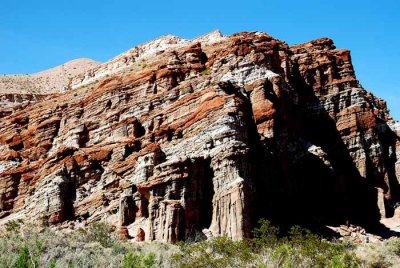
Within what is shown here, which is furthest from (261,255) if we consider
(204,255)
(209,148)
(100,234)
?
(209,148)

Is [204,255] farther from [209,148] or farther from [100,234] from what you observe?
[209,148]

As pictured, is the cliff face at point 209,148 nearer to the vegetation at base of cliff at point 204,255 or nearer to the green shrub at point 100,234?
the green shrub at point 100,234

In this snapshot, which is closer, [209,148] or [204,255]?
[204,255]

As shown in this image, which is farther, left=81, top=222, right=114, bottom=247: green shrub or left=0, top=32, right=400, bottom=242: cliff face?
left=0, top=32, right=400, bottom=242: cliff face

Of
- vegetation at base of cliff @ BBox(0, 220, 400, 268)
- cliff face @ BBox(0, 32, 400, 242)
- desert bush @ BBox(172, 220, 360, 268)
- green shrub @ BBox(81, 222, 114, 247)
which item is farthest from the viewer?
cliff face @ BBox(0, 32, 400, 242)

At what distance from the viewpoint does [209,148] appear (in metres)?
48.2

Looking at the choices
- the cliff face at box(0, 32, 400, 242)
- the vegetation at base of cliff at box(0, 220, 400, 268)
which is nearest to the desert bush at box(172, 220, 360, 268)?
the vegetation at base of cliff at box(0, 220, 400, 268)

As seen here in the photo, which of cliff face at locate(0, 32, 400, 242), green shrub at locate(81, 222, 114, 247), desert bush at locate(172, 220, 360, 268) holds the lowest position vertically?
desert bush at locate(172, 220, 360, 268)

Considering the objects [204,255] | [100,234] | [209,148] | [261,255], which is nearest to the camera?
[204,255]

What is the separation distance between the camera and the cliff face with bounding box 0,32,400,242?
1818 inches

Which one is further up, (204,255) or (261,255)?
(204,255)

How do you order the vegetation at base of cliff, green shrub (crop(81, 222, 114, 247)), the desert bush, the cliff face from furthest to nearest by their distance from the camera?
the cliff face
green shrub (crop(81, 222, 114, 247))
the desert bush
the vegetation at base of cliff

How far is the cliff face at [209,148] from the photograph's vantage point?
46188 millimetres

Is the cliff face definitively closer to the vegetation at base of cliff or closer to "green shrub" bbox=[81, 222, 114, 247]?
"green shrub" bbox=[81, 222, 114, 247]
